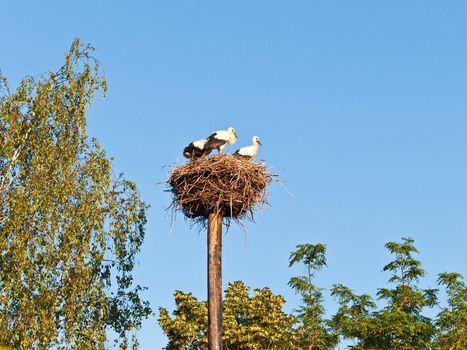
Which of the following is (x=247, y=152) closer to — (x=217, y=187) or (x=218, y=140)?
(x=218, y=140)

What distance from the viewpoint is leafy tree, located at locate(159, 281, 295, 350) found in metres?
26.6

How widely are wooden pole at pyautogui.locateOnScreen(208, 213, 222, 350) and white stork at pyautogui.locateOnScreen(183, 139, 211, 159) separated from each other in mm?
2174

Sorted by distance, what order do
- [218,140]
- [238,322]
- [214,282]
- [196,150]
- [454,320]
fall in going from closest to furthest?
[214,282], [196,150], [218,140], [454,320], [238,322]

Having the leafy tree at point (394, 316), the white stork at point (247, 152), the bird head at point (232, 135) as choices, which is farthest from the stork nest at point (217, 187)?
the leafy tree at point (394, 316)

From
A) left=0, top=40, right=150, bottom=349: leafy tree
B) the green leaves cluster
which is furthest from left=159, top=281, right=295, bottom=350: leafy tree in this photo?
left=0, top=40, right=150, bottom=349: leafy tree

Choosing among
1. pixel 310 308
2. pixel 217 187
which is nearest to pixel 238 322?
pixel 310 308

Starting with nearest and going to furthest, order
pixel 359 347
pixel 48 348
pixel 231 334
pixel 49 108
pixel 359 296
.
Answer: pixel 48 348, pixel 49 108, pixel 359 347, pixel 359 296, pixel 231 334

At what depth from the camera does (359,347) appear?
22.2 meters

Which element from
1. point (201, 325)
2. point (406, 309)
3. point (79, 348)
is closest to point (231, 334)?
point (201, 325)

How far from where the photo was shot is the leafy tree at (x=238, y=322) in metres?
26.6

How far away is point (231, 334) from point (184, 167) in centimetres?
1331

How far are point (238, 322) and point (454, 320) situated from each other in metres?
8.71

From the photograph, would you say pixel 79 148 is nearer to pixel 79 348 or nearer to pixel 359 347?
pixel 79 348

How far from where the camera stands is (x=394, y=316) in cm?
2191
